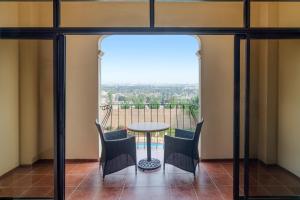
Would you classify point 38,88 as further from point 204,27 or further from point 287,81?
point 287,81

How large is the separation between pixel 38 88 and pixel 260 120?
3017 millimetres

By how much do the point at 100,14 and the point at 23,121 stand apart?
1.79 metres

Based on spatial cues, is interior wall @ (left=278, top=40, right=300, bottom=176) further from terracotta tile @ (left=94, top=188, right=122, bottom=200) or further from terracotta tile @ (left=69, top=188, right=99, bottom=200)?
terracotta tile @ (left=69, top=188, right=99, bottom=200)

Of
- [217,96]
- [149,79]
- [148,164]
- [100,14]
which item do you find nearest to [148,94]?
[149,79]

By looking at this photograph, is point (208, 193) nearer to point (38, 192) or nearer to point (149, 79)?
point (38, 192)

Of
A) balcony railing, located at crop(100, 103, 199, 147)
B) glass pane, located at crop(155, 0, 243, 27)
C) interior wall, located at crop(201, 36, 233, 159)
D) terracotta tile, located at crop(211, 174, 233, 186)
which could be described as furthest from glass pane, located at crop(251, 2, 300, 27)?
balcony railing, located at crop(100, 103, 199, 147)

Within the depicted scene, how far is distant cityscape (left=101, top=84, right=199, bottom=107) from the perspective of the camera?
200 inches

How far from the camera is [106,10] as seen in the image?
2.96 m

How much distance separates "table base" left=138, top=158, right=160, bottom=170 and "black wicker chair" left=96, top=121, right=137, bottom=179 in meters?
0.27

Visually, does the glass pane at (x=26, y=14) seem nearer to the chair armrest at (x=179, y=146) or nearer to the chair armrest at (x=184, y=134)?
the chair armrest at (x=179, y=146)

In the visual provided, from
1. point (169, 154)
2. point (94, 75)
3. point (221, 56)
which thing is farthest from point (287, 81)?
point (94, 75)

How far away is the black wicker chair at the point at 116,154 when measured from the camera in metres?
3.63

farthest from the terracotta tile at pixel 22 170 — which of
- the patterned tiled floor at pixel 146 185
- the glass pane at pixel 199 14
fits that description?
the glass pane at pixel 199 14

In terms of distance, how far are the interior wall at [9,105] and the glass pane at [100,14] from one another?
95cm
